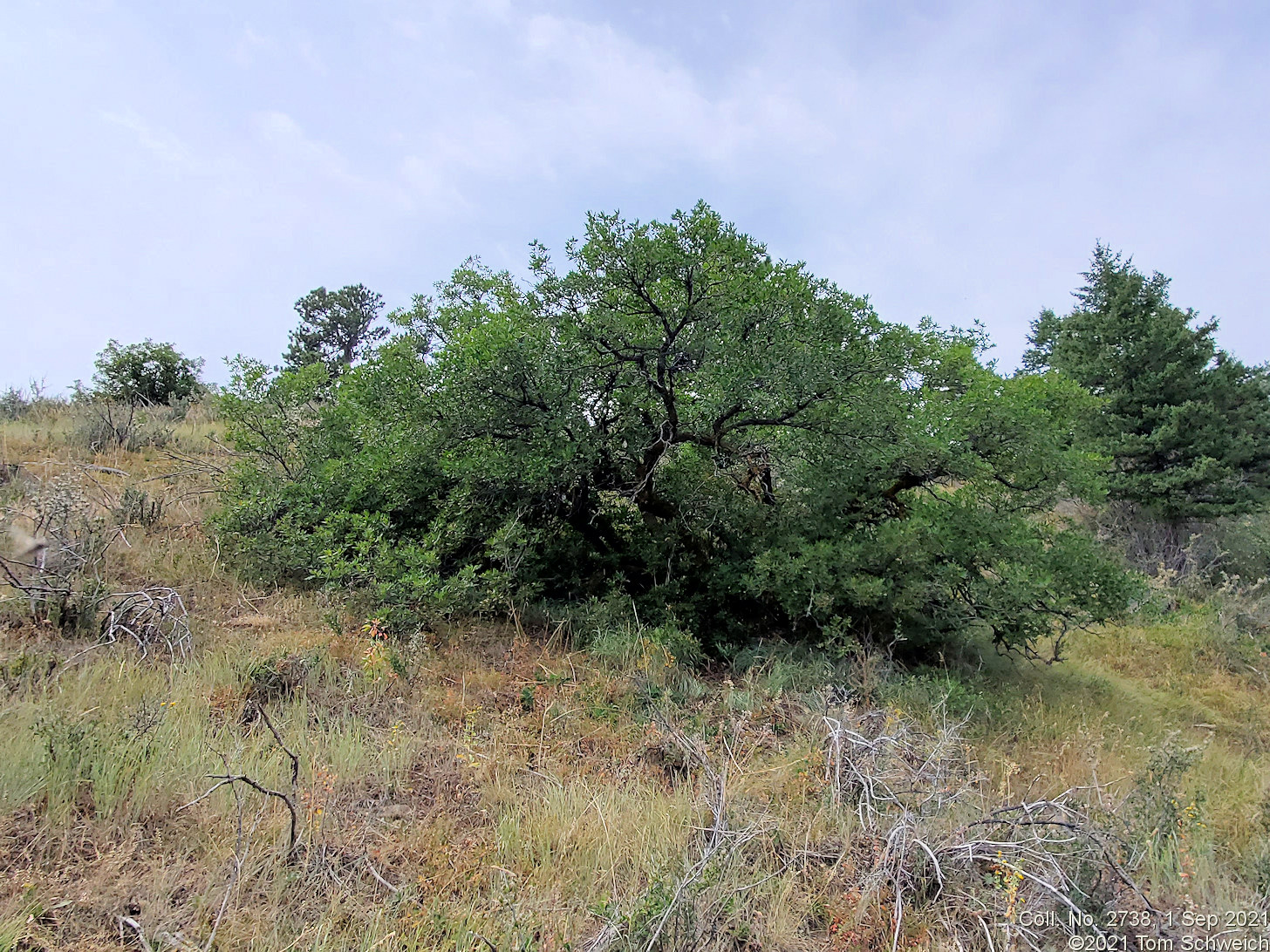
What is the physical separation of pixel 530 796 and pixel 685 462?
4.17 m

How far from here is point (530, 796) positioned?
3191 mm

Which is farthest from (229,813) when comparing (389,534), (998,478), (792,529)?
(998,478)

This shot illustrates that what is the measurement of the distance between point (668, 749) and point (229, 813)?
2383 mm

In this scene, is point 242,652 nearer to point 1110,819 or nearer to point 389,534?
point 389,534

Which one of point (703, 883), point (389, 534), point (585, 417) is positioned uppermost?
point (585, 417)

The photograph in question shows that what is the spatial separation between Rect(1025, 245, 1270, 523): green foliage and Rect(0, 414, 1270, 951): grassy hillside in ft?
35.9

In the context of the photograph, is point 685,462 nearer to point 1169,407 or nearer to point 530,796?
point 530,796

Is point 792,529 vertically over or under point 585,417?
under

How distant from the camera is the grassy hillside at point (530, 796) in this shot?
2303 millimetres

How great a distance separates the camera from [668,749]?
12.7 ft

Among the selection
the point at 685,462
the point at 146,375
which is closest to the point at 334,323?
the point at 146,375

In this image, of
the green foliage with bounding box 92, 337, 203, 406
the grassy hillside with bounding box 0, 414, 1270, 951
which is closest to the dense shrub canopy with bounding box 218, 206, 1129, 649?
the grassy hillside with bounding box 0, 414, 1270, 951

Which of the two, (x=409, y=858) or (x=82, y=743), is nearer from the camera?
(x=409, y=858)

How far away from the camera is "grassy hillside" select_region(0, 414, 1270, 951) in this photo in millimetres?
2303
